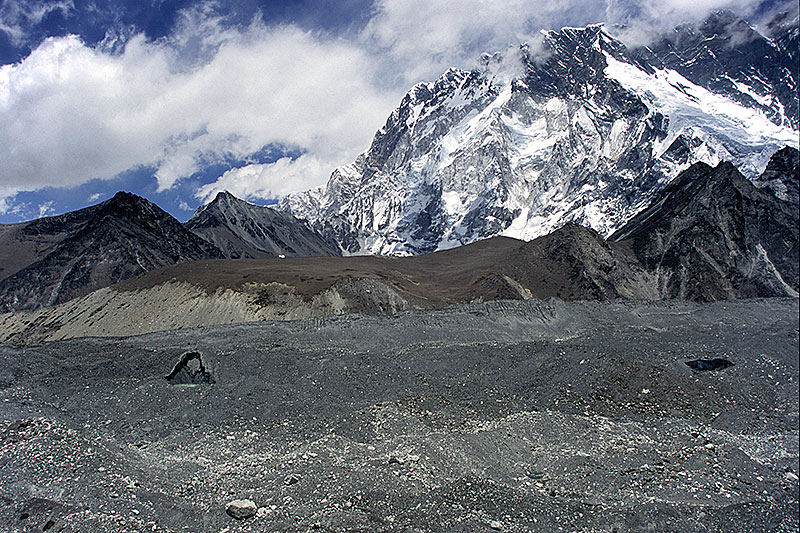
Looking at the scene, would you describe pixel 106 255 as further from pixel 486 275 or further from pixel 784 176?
pixel 784 176

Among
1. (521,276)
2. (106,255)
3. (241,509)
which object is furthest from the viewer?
(106,255)

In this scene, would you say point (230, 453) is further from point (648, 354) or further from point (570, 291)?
point (570, 291)

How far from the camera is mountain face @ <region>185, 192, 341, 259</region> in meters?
146

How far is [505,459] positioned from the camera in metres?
12.3

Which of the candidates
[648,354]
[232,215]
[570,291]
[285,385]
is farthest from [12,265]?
[648,354]

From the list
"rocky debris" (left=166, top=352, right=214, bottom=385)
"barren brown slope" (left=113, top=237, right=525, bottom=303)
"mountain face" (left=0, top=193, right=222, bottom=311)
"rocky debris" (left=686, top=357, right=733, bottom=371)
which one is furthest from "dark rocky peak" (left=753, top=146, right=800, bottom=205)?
"mountain face" (left=0, top=193, right=222, bottom=311)

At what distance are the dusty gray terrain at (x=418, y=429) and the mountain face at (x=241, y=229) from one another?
411ft

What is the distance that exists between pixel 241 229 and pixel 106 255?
9881cm

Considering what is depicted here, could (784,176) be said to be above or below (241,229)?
below

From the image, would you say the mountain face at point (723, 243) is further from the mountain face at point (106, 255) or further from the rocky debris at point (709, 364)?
the mountain face at point (106, 255)

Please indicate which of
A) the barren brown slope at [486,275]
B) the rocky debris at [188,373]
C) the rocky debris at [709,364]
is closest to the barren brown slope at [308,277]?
the barren brown slope at [486,275]

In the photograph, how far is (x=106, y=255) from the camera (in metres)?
76.6

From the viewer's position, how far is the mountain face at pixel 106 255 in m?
72.8

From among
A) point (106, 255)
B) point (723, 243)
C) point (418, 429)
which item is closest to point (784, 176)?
point (723, 243)
